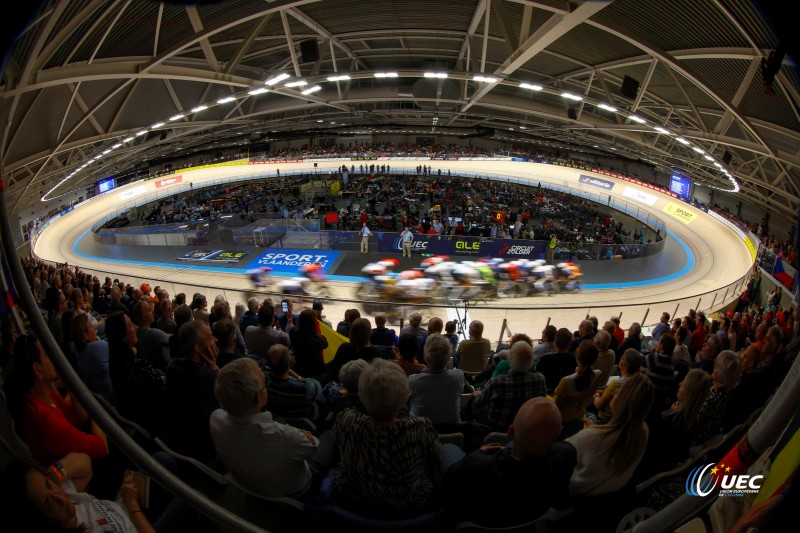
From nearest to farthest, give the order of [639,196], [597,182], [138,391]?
[138,391] → [639,196] → [597,182]

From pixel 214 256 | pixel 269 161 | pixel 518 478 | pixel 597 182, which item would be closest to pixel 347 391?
pixel 518 478

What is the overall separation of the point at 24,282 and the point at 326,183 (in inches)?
1318

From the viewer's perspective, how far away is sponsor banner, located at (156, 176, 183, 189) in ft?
116

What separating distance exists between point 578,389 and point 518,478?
5.42ft

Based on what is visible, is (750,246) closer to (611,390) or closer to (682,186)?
(682,186)

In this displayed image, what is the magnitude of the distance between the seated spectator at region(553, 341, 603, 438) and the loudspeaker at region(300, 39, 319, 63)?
10476 millimetres

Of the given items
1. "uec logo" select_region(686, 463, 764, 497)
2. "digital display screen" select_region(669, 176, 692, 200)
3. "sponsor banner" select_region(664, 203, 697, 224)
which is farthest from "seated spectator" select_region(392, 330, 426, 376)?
"digital display screen" select_region(669, 176, 692, 200)

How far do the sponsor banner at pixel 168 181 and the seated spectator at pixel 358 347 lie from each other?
126ft

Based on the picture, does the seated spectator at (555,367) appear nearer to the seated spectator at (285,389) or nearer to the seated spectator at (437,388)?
the seated spectator at (437,388)

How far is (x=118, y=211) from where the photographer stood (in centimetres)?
3120

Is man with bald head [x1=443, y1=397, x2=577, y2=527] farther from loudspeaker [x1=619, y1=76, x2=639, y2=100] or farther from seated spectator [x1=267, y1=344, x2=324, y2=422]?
loudspeaker [x1=619, y1=76, x2=639, y2=100]

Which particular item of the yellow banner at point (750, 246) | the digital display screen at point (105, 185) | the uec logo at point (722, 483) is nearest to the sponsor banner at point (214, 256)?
the uec logo at point (722, 483)

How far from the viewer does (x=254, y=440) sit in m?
2.24

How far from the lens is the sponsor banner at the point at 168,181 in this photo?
35281 millimetres
